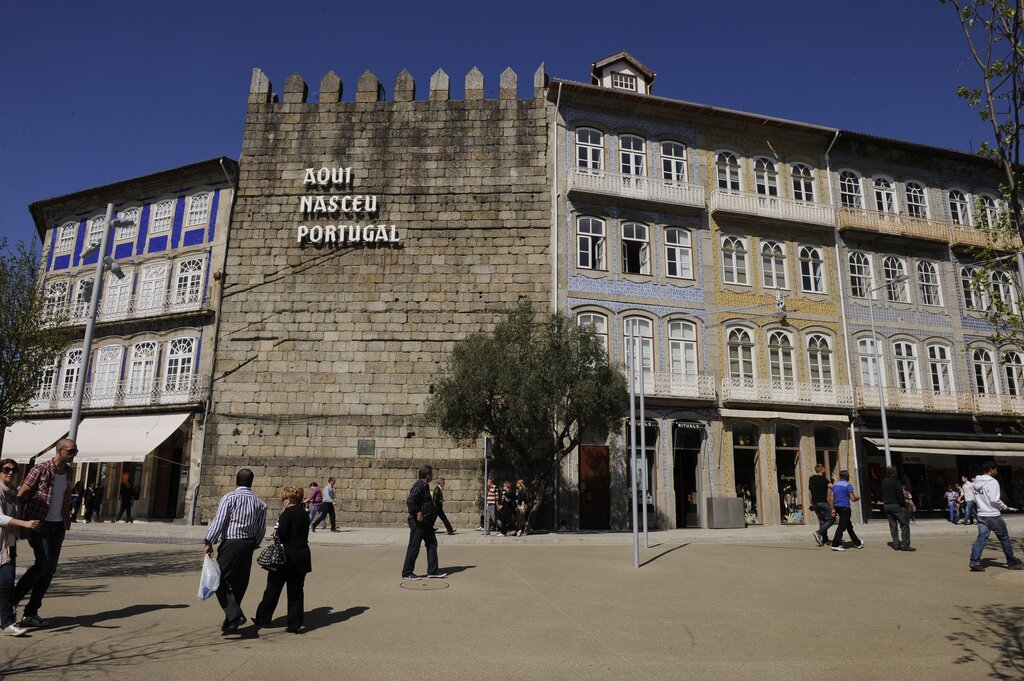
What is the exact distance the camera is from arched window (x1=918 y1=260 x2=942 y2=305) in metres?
26.0

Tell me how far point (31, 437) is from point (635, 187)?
2395 cm

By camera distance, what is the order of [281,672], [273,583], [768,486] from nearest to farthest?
[281,672], [273,583], [768,486]

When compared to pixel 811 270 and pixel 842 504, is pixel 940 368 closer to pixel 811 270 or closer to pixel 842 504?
pixel 811 270

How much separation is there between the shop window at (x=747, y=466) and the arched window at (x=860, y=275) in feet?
23.2

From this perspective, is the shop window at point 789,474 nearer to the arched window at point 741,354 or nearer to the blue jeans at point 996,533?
the arched window at point 741,354

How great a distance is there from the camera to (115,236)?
2673 centimetres

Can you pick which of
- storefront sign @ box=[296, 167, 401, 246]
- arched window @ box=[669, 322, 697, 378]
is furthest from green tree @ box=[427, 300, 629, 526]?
storefront sign @ box=[296, 167, 401, 246]

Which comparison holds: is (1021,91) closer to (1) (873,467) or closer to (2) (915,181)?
(1) (873,467)

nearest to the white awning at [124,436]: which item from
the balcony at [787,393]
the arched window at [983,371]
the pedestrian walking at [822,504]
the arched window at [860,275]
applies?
the balcony at [787,393]

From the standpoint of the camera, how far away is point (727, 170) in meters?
25.1

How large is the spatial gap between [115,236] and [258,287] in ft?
27.1

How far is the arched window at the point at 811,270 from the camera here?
24.8 m

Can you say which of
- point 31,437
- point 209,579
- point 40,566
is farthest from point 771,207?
point 31,437

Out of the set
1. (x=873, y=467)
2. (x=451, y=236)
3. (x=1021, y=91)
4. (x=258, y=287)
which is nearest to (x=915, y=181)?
(x=873, y=467)
